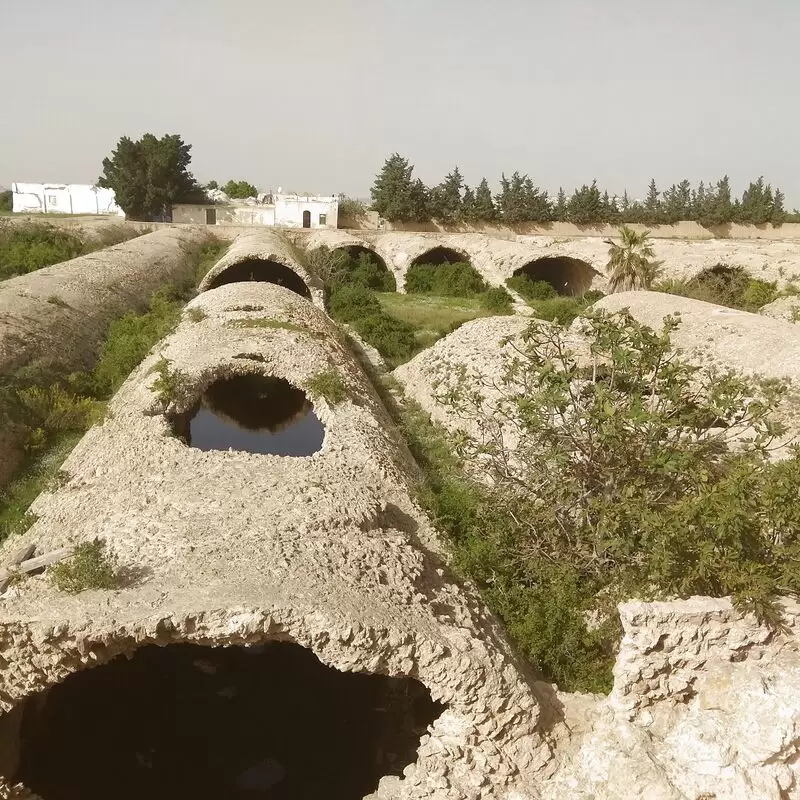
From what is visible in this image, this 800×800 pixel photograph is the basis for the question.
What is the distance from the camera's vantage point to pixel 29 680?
7.48 meters

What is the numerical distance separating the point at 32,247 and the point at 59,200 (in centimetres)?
3341

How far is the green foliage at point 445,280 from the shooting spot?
121 feet

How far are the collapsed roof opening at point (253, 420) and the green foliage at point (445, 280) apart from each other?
1780 cm

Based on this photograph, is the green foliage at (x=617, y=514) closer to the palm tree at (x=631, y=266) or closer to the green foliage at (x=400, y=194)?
the palm tree at (x=631, y=266)

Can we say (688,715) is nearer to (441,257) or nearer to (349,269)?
(349,269)

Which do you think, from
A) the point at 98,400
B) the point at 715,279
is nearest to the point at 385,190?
the point at 715,279

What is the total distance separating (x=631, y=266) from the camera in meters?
31.7

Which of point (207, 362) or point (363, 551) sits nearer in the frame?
point (363, 551)

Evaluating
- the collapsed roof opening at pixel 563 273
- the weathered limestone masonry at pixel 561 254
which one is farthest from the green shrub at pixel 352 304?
the collapsed roof opening at pixel 563 273

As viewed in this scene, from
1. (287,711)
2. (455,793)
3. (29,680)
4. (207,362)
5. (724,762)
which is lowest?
(287,711)

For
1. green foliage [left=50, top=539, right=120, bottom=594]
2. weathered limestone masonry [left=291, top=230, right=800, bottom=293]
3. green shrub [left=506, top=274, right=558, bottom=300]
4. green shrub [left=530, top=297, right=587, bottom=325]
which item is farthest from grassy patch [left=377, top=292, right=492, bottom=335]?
green foliage [left=50, top=539, right=120, bottom=594]

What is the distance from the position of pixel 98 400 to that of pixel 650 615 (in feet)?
47.9

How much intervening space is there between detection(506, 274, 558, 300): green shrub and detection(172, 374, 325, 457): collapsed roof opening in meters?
18.6

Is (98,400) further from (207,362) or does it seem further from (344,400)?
(344,400)
